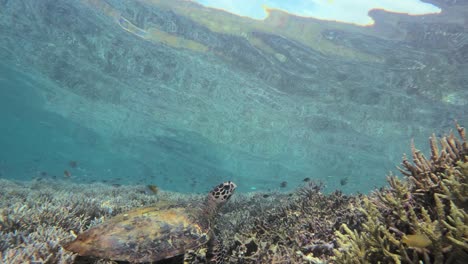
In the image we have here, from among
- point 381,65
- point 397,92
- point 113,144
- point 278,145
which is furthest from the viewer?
point 113,144

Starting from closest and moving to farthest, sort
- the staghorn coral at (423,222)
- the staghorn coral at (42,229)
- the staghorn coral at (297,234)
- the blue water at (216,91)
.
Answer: the staghorn coral at (423,222)
the staghorn coral at (42,229)
the staghorn coral at (297,234)
the blue water at (216,91)

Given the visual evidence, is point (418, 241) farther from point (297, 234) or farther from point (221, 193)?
point (221, 193)

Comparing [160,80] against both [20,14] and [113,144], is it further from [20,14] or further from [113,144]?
[113,144]

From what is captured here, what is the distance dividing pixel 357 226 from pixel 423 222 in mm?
1296

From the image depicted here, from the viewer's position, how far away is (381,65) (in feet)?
59.6

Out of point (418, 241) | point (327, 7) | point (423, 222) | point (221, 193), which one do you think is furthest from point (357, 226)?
point (327, 7)

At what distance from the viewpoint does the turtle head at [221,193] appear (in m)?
4.72

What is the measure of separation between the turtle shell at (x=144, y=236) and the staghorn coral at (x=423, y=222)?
2150 millimetres

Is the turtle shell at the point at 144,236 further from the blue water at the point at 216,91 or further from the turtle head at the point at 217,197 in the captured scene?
the blue water at the point at 216,91

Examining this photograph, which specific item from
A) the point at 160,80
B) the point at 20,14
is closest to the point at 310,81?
the point at 160,80

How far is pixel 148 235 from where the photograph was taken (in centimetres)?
380

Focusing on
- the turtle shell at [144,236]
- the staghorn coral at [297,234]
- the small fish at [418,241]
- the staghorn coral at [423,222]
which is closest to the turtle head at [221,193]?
the turtle shell at [144,236]

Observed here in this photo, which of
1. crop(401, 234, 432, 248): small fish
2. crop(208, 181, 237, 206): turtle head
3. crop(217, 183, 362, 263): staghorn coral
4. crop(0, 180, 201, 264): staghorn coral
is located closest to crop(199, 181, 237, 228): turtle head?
crop(208, 181, 237, 206): turtle head

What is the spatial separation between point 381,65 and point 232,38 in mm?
10157
